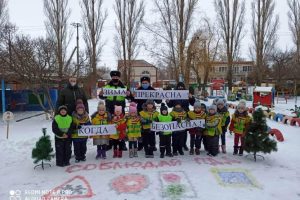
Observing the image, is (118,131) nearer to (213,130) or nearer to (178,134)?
(178,134)

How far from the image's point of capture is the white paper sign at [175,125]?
6527 millimetres

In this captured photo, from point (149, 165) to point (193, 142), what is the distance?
1483 mm

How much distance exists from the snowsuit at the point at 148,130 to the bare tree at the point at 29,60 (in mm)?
7954

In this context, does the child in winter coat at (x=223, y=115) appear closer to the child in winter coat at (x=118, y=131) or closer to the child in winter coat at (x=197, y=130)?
the child in winter coat at (x=197, y=130)

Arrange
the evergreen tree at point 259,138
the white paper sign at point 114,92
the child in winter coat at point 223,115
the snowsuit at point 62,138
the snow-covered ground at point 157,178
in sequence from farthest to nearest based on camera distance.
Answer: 1. the white paper sign at point 114,92
2. the child in winter coat at point 223,115
3. the evergreen tree at point 259,138
4. the snowsuit at point 62,138
5. the snow-covered ground at point 157,178

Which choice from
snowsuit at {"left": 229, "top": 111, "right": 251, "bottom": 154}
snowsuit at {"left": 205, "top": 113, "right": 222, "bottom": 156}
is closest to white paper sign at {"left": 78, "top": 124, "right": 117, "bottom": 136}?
snowsuit at {"left": 205, "top": 113, "right": 222, "bottom": 156}

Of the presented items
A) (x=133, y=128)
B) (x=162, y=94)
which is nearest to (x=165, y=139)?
(x=133, y=128)

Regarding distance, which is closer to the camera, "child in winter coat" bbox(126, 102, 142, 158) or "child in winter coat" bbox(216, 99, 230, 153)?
"child in winter coat" bbox(126, 102, 142, 158)

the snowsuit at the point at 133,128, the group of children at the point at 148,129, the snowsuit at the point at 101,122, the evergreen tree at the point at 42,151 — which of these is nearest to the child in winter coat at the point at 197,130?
the group of children at the point at 148,129

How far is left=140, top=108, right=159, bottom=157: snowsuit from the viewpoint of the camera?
21.7ft

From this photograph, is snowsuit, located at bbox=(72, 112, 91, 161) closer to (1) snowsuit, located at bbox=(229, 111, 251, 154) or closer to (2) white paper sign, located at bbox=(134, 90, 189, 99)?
(2) white paper sign, located at bbox=(134, 90, 189, 99)

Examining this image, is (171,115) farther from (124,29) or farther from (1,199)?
(124,29)

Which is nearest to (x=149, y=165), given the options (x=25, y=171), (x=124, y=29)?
(x=25, y=171)

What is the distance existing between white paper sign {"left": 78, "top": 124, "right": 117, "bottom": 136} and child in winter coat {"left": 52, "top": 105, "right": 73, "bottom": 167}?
0.29 m
